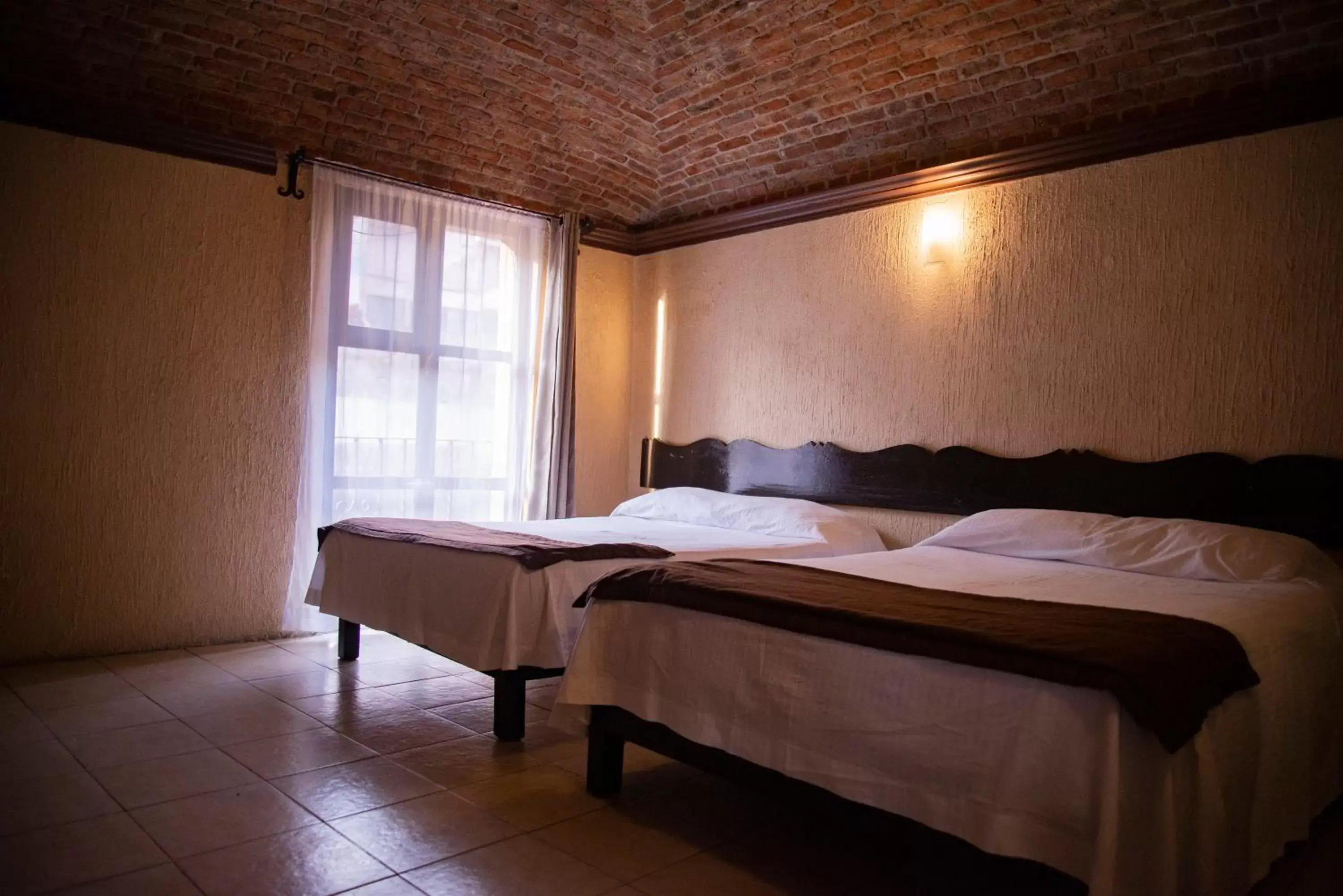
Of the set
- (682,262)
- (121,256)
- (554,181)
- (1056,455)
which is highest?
(554,181)

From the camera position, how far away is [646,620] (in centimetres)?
249

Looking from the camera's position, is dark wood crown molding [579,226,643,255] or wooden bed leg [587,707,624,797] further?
dark wood crown molding [579,226,643,255]

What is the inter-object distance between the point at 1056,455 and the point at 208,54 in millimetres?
3934

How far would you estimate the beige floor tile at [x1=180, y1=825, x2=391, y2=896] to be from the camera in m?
2.02

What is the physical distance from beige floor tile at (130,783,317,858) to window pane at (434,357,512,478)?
102 inches

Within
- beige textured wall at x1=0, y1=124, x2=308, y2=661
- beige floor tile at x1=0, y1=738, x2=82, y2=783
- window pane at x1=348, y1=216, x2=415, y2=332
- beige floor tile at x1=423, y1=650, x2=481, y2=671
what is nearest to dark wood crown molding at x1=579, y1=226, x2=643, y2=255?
window pane at x1=348, y1=216, x2=415, y2=332

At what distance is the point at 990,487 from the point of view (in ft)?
13.3

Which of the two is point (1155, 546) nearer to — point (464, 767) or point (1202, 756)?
point (1202, 756)

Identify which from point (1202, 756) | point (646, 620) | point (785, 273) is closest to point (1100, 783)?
point (1202, 756)

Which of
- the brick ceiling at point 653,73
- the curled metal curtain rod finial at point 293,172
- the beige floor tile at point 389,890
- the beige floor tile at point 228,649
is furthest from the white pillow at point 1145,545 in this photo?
the curled metal curtain rod finial at point 293,172

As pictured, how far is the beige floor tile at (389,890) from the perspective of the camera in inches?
79.0

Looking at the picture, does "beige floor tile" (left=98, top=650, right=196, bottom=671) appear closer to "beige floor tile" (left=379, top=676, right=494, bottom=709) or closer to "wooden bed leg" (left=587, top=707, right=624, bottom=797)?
"beige floor tile" (left=379, top=676, right=494, bottom=709)

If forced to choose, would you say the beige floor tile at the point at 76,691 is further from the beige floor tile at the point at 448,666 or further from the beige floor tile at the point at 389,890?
the beige floor tile at the point at 389,890

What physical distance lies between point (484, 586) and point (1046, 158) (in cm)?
294
